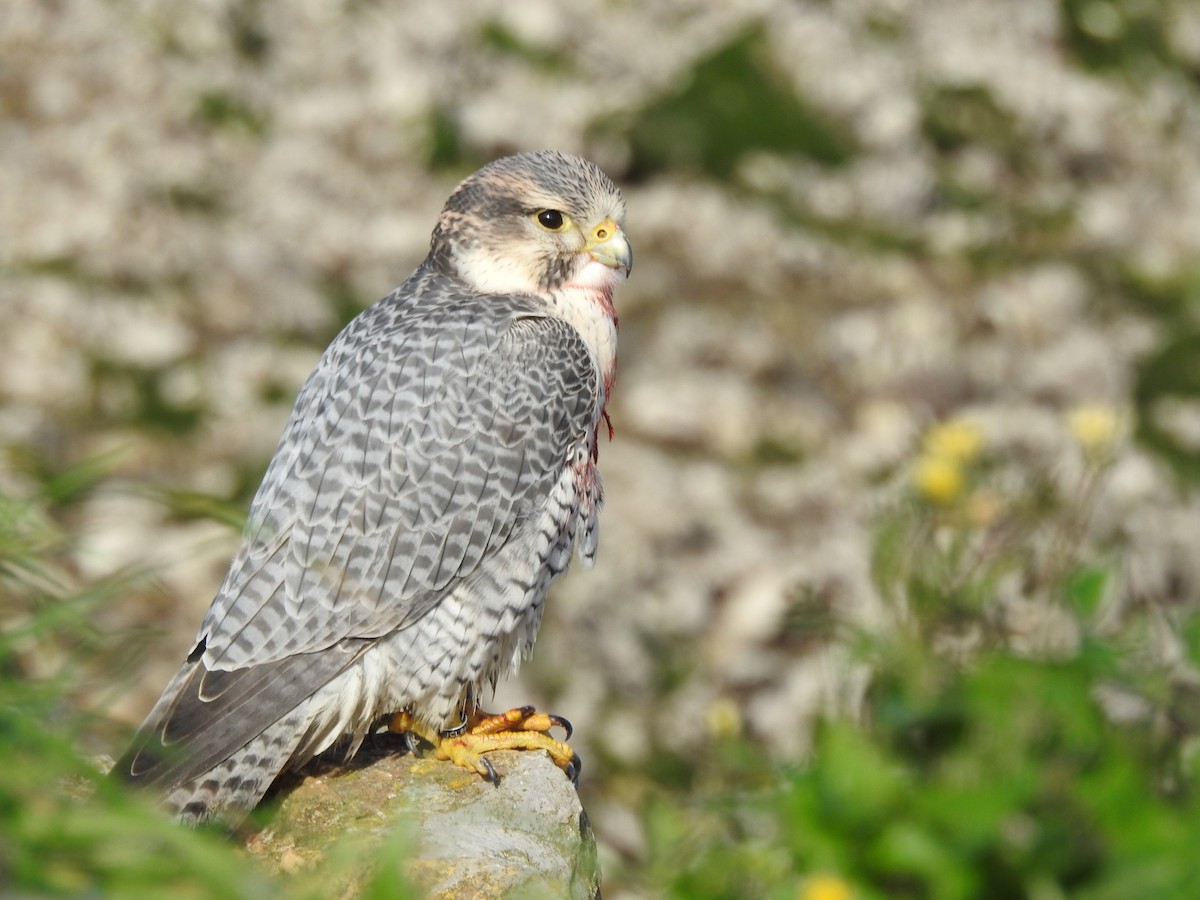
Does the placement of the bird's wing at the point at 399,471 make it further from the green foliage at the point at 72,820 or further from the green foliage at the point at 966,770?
the green foliage at the point at 72,820

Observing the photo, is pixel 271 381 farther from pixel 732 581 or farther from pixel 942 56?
pixel 942 56

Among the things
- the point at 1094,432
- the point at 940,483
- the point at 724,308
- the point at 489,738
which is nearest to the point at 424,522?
the point at 489,738

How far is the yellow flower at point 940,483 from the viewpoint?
13.8ft

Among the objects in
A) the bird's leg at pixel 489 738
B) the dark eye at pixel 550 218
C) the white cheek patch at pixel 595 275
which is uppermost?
the dark eye at pixel 550 218

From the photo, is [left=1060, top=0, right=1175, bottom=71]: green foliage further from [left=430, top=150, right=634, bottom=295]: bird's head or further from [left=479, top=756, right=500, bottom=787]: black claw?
[left=479, top=756, right=500, bottom=787]: black claw

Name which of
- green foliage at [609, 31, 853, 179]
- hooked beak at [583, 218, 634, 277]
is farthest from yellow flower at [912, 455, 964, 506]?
green foliage at [609, 31, 853, 179]

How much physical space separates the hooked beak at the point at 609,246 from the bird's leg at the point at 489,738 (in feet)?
4.59

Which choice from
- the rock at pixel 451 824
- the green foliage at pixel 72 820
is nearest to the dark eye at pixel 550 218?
the rock at pixel 451 824

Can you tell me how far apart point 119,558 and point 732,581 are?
2681mm

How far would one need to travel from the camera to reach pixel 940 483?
421cm

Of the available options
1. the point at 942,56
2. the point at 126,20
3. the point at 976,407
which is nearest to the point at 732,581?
the point at 976,407

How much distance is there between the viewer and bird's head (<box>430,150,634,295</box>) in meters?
4.53

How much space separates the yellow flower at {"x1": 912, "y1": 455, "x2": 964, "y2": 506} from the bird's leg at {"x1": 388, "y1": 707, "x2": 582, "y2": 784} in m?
1.25

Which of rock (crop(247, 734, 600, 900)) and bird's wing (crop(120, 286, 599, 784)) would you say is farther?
bird's wing (crop(120, 286, 599, 784))
